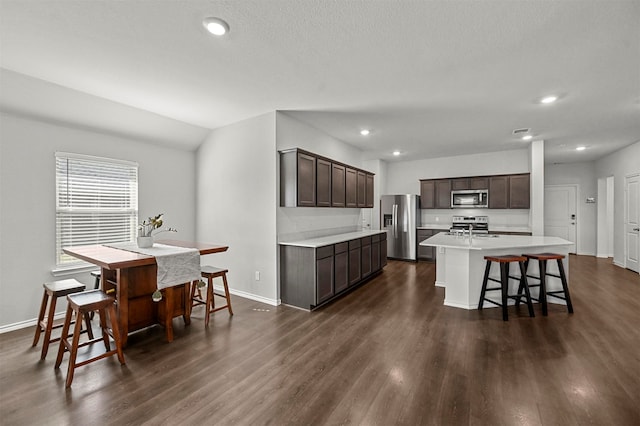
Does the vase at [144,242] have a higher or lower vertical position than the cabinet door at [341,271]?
higher

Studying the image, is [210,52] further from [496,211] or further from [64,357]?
[496,211]

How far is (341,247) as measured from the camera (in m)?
4.39

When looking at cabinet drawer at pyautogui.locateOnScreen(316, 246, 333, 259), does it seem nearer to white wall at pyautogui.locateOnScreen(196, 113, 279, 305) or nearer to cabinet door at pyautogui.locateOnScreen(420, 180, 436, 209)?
white wall at pyautogui.locateOnScreen(196, 113, 279, 305)

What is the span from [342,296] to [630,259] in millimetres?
6393

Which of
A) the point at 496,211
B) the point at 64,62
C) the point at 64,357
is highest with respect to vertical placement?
the point at 64,62

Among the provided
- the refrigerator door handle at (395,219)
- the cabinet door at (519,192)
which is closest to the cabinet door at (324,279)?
the refrigerator door handle at (395,219)

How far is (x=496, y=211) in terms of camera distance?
6957mm

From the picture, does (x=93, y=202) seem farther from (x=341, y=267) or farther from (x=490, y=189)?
(x=490, y=189)

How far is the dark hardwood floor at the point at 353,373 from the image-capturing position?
191 cm

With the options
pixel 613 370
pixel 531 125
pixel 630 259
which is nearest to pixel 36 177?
pixel 613 370

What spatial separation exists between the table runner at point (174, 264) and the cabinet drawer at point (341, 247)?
1.96 m

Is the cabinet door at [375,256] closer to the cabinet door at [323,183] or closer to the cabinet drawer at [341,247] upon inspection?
the cabinet drawer at [341,247]

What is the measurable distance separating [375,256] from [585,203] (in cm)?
666

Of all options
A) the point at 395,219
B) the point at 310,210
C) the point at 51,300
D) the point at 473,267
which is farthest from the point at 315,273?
the point at 395,219
